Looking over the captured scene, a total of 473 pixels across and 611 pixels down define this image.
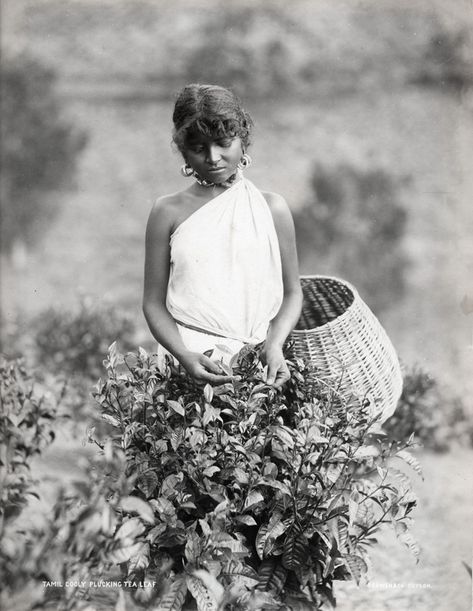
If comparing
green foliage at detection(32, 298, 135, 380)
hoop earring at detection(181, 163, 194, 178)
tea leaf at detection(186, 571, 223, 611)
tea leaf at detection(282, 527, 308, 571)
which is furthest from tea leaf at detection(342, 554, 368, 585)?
green foliage at detection(32, 298, 135, 380)

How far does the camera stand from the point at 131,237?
3.09 m

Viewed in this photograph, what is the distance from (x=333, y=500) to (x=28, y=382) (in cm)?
131

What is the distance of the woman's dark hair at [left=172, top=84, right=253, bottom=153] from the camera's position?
2395 millimetres

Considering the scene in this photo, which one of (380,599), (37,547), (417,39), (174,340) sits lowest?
(380,599)

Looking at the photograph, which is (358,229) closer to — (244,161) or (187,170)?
(244,161)

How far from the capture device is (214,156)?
245 cm

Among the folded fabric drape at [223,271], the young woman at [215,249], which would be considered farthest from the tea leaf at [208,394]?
the folded fabric drape at [223,271]

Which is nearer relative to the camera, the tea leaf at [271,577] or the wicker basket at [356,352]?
the tea leaf at [271,577]

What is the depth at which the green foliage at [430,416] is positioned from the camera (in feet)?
9.77

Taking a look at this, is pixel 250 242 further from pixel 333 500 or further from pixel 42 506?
pixel 42 506

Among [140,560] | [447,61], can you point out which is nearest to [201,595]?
[140,560]

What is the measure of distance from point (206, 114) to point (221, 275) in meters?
0.52

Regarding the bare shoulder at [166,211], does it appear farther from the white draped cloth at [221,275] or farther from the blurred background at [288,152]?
the blurred background at [288,152]

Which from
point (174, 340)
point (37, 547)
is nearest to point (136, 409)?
point (174, 340)
